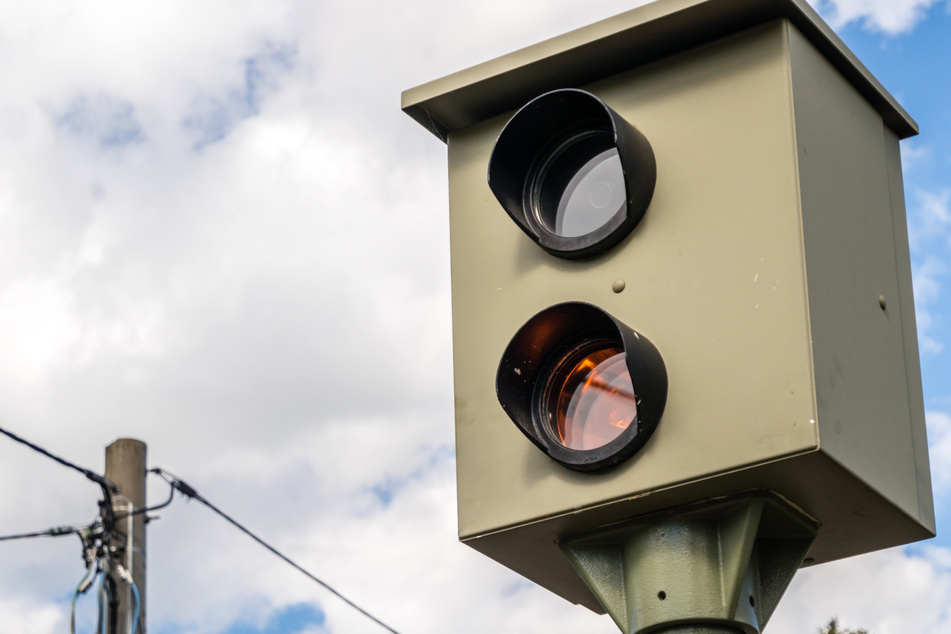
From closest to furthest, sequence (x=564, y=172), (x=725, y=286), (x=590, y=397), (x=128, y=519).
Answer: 1. (x=725, y=286)
2. (x=590, y=397)
3. (x=564, y=172)
4. (x=128, y=519)

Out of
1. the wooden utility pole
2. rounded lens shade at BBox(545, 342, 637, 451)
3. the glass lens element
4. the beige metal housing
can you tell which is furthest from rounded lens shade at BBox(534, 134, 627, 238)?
the wooden utility pole

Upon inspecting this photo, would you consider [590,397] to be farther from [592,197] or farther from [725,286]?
[592,197]

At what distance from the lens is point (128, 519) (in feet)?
19.5

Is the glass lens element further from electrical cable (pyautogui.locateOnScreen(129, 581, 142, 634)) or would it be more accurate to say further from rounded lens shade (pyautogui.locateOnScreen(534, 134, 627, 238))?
electrical cable (pyautogui.locateOnScreen(129, 581, 142, 634))

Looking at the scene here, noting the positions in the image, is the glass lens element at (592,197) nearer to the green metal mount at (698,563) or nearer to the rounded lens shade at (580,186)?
the rounded lens shade at (580,186)

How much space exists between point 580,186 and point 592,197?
8cm

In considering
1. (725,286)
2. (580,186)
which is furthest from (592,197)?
(725,286)

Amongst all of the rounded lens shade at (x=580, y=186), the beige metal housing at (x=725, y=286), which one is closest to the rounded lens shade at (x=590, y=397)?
the beige metal housing at (x=725, y=286)

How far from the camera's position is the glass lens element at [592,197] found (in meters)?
4.62

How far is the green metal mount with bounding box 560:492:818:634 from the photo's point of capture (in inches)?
165

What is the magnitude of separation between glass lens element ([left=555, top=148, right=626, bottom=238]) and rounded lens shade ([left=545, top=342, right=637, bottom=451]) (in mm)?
426

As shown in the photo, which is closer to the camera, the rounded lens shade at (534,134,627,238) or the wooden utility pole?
the rounded lens shade at (534,134,627,238)

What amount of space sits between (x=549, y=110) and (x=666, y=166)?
448mm

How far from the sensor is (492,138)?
5.07m
